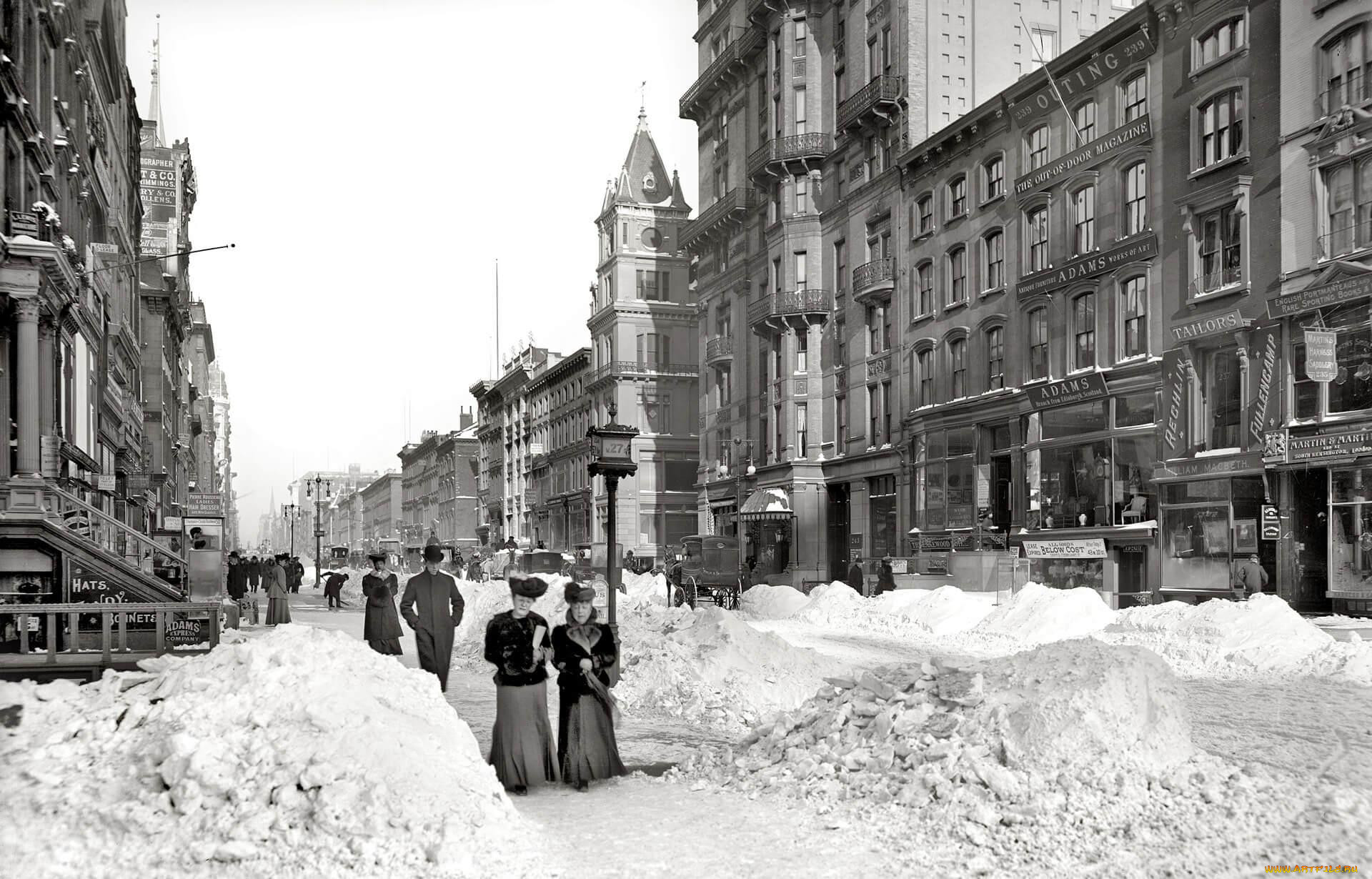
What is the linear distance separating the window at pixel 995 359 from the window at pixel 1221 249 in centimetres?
857

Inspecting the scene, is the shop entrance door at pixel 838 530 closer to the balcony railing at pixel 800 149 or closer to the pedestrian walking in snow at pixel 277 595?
the balcony railing at pixel 800 149

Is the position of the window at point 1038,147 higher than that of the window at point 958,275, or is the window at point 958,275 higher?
the window at point 1038,147

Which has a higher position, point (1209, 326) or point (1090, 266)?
point (1090, 266)

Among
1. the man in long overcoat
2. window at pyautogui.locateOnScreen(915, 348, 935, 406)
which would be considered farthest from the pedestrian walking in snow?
window at pyautogui.locateOnScreen(915, 348, 935, 406)

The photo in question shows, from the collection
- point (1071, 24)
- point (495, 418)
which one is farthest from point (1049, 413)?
point (495, 418)

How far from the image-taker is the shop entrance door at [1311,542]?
24.8 m

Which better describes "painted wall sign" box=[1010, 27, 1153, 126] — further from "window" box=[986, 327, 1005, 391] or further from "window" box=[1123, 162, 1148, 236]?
"window" box=[986, 327, 1005, 391]

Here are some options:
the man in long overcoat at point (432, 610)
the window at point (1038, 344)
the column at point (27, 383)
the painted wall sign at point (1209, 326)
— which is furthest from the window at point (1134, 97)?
the column at point (27, 383)

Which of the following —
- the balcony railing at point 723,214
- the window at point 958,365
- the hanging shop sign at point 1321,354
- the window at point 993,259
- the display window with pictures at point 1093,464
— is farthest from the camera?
the balcony railing at point 723,214

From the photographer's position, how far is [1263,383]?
26094 millimetres

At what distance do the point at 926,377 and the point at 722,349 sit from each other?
61.1 feet

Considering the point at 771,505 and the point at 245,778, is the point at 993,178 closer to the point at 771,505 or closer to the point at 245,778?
the point at 771,505

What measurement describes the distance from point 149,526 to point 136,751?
164ft

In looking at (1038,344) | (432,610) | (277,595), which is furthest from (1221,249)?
(277,595)
